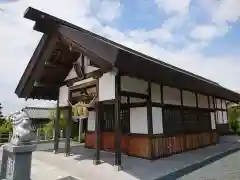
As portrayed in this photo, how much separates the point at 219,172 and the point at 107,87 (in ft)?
13.1

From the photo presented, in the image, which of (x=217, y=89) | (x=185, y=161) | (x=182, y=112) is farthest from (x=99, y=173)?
(x=217, y=89)

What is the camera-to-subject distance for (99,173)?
543 centimetres

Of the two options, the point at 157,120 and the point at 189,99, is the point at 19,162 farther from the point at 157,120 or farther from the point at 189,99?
the point at 189,99

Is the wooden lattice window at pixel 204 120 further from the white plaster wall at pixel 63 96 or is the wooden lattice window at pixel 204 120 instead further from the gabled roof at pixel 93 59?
the white plaster wall at pixel 63 96

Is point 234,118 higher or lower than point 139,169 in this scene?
higher

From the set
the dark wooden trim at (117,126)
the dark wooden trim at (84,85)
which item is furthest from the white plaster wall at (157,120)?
the dark wooden trim at (84,85)

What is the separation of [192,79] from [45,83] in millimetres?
6160

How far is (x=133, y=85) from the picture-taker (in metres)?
6.84

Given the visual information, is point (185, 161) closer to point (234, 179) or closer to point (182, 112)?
point (234, 179)

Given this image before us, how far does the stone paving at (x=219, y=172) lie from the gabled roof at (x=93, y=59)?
2756 millimetres

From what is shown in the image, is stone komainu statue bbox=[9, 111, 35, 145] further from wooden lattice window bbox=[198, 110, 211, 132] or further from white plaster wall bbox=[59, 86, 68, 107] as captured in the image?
wooden lattice window bbox=[198, 110, 211, 132]

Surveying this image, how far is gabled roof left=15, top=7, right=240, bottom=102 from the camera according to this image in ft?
16.8

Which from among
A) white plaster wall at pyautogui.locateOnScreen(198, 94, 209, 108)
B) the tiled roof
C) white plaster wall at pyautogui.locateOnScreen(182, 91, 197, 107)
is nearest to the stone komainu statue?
white plaster wall at pyautogui.locateOnScreen(182, 91, 197, 107)

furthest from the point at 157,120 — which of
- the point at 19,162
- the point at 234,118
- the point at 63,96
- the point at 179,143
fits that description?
the point at 234,118
